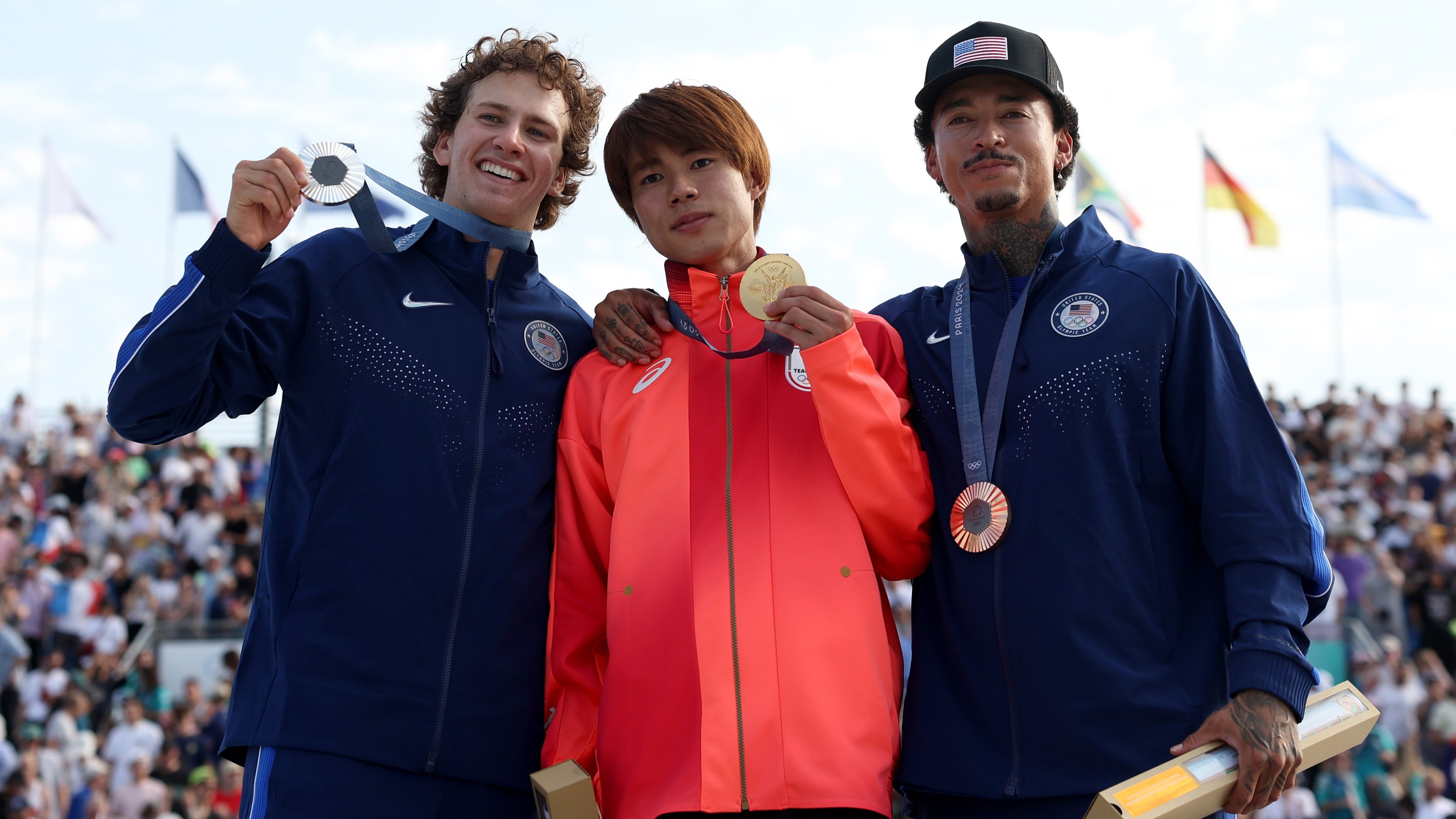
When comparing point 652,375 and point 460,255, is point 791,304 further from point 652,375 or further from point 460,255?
point 460,255

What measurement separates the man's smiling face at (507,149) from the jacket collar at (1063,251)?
4.53 ft

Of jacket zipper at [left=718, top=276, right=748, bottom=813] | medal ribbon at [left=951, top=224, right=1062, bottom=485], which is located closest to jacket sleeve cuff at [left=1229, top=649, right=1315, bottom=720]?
medal ribbon at [left=951, top=224, right=1062, bottom=485]

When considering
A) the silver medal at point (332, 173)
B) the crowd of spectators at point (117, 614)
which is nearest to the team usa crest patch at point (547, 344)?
the silver medal at point (332, 173)

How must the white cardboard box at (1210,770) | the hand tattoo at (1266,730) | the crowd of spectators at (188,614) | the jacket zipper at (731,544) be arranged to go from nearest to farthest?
the white cardboard box at (1210,770) < the hand tattoo at (1266,730) < the jacket zipper at (731,544) < the crowd of spectators at (188,614)

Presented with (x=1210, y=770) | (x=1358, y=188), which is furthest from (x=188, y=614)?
(x=1358, y=188)

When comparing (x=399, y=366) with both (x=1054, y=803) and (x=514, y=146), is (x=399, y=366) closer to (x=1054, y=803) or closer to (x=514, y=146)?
(x=514, y=146)

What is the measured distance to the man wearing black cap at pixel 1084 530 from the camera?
2.91 m

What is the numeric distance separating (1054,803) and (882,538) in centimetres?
77

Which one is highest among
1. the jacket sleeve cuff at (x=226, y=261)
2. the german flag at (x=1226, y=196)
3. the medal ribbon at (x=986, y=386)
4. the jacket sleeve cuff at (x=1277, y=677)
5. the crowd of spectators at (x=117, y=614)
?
the german flag at (x=1226, y=196)

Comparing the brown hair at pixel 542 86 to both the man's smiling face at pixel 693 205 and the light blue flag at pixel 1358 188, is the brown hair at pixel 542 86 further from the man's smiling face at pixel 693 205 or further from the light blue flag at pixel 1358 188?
the light blue flag at pixel 1358 188

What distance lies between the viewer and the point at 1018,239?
3.49 m

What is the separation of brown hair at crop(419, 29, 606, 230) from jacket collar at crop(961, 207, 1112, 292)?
1427mm

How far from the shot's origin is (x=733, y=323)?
3.45 meters

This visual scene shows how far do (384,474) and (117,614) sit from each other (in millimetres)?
12751
